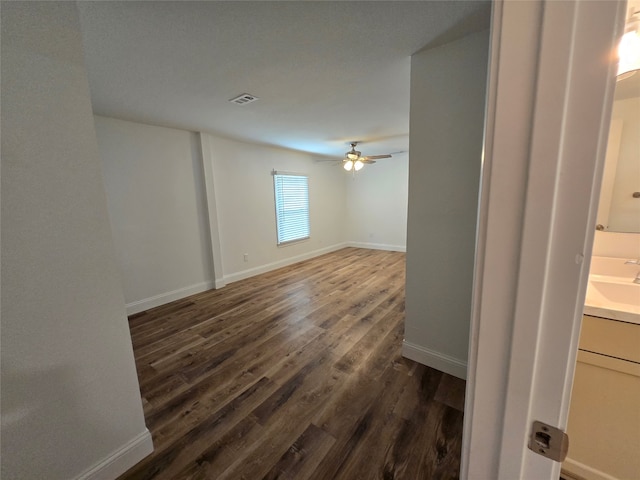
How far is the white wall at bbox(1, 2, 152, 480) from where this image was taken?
0.99 meters

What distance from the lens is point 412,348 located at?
2146 millimetres

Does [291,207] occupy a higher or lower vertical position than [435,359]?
higher

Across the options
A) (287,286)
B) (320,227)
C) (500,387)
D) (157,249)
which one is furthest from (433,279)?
(320,227)

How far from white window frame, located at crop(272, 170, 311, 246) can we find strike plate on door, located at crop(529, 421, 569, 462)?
15.7ft

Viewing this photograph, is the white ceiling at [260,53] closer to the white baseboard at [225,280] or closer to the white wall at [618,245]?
the white wall at [618,245]

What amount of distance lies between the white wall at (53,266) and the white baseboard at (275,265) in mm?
3021

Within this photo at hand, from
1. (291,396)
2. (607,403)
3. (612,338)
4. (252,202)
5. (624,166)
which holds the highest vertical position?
(624,166)

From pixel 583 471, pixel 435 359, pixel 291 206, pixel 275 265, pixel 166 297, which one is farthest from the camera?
pixel 291 206

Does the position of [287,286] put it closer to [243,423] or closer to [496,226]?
[243,423]

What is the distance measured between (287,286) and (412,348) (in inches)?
91.7

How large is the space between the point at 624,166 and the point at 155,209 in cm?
432

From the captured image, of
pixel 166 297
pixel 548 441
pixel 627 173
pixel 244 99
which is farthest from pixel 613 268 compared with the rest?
pixel 166 297

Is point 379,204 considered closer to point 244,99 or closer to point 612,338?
point 244,99

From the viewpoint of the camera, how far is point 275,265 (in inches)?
199
